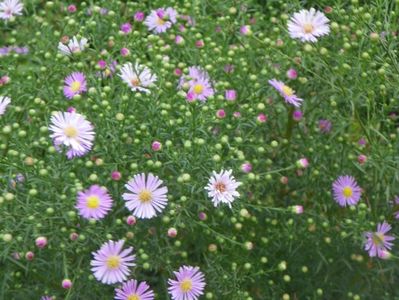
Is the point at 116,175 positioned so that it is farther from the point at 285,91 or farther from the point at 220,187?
the point at 285,91

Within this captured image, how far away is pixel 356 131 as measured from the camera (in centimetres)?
271

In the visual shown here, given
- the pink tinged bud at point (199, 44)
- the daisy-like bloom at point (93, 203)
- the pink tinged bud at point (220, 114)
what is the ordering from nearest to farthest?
the daisy-like bloom at point (93, 203)
the pink tinged bud at point (220, 114)
the pink tinged bud at point (199, 44)

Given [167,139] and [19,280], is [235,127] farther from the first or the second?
[19,280]

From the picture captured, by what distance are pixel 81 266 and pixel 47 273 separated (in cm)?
14

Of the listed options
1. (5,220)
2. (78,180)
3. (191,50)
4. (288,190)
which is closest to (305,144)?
(288,190)

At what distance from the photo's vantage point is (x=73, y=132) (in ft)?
6.49

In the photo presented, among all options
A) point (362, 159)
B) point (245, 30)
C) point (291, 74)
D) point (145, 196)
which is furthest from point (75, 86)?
point (362, 159)

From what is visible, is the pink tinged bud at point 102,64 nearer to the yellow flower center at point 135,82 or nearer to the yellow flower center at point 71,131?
the yellow flower center at point 135,82

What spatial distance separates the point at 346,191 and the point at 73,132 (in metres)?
1.08

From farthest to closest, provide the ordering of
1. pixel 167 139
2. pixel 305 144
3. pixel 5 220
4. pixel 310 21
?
pixel 305 144 → pixel 310 21 → pixel 167 139 → pixel 5 220

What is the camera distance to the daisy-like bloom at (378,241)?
2291mm

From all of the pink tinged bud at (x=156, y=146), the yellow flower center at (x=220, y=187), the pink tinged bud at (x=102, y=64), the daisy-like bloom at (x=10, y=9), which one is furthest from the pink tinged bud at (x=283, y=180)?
the daisy-like bloom at (x=10, y=9)

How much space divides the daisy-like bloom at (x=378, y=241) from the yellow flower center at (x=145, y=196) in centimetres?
84

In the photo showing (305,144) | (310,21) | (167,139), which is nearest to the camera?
(167,139)
